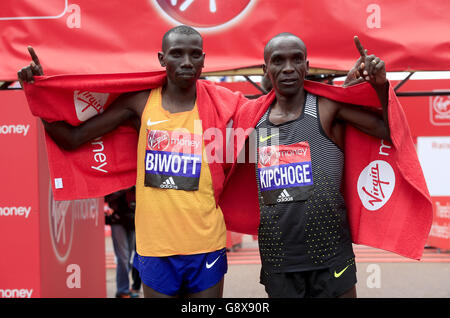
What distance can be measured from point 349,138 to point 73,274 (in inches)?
110

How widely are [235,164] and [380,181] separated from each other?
2.62 feet

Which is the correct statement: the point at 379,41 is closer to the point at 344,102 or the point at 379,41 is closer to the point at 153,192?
the point at 344,102

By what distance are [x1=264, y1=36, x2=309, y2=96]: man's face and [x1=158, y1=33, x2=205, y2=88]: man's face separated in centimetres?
39

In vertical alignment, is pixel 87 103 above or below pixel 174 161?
above

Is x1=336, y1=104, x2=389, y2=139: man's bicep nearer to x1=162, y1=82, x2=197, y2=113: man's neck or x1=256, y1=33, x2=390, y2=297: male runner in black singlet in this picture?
x1=256, y1=33, x2=390, y2=297: male runner in black singlet

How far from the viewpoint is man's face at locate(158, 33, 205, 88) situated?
2707mm

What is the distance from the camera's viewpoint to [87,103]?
2.99 metres

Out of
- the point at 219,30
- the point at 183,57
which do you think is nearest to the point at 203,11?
the point at 219,30

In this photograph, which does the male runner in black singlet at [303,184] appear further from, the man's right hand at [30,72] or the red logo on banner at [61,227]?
the red logo on banner at [61,227]

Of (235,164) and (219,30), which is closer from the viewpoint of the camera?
(235,164)

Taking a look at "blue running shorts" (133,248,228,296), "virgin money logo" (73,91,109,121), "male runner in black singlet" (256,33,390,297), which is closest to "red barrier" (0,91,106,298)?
"virgin money logo" (73,91,109,121)

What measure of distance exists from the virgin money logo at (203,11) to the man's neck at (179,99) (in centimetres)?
67

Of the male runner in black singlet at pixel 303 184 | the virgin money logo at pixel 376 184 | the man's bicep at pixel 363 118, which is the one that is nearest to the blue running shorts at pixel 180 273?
the male runner in black singlet at pixel 303 184

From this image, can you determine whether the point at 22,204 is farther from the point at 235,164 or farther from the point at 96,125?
the point at 235,164
